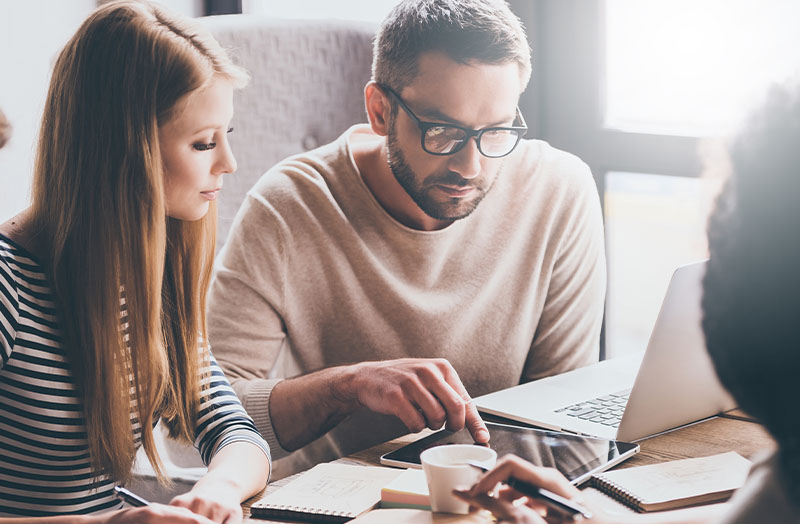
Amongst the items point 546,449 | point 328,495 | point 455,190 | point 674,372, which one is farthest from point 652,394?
point 455,190

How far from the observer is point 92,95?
1056 mm

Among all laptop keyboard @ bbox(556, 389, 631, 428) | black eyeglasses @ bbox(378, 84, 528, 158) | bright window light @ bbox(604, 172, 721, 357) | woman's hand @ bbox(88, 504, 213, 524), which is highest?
black eyeglasses @ bbox(378, 84, 528, 158)

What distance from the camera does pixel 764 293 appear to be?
0.54 m

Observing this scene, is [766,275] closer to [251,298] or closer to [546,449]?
[546,449]

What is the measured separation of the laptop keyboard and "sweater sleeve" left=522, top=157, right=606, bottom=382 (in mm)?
344

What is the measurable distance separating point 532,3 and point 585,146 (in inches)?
16.0

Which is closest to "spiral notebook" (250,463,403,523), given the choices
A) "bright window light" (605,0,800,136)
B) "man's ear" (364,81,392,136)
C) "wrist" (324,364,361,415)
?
"wrist" (324,364,361,415)

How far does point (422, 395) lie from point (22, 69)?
146 centimetres

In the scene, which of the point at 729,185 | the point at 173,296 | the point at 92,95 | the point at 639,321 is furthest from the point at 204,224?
the point at 639,321

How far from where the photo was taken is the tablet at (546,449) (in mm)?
991

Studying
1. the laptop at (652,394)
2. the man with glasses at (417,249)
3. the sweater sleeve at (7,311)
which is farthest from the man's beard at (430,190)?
the sweater sleeve at (7,311)

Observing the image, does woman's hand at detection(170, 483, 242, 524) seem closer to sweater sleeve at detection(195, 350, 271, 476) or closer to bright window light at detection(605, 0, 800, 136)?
sweater sleeve at detection(195, 350, 271, 476)

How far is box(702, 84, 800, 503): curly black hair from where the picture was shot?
1.76ft

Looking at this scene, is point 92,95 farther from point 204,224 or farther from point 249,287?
point 249,287
